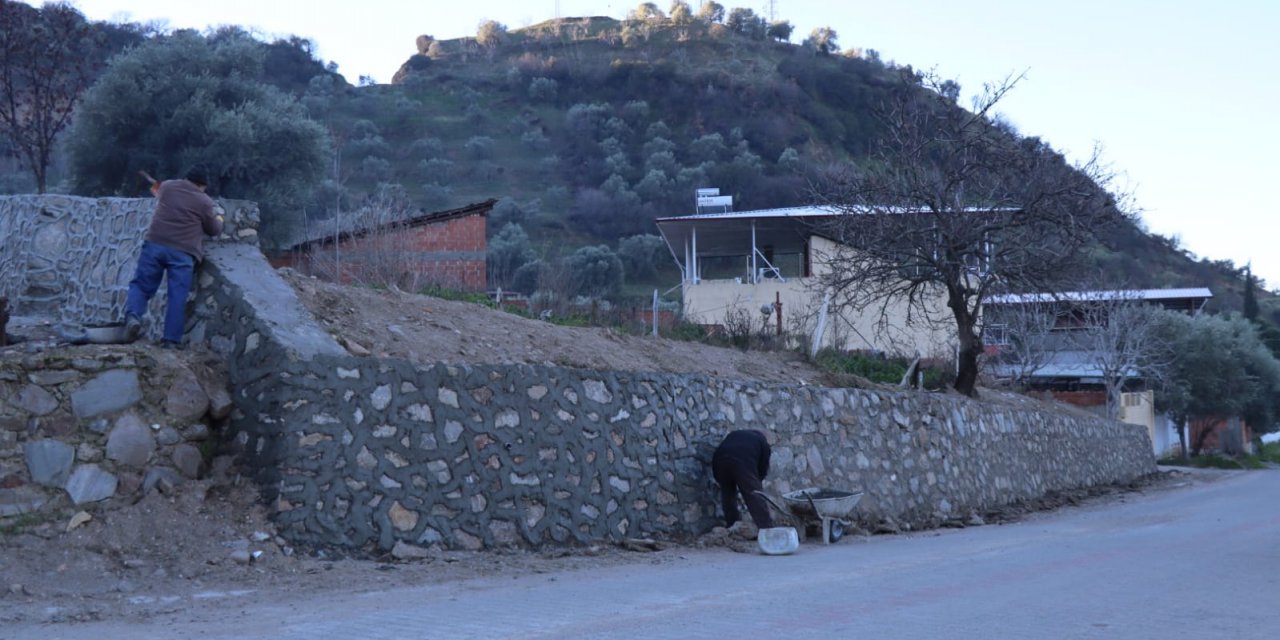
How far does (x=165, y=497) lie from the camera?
381 inches

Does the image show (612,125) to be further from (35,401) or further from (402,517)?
(35,401)

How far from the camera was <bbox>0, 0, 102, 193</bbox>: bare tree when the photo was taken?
20312 mm

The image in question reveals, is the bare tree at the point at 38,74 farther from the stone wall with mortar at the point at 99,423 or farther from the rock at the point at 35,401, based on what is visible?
the rock at the point at 35,401

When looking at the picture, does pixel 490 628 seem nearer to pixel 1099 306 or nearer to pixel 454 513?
pixel 454 513

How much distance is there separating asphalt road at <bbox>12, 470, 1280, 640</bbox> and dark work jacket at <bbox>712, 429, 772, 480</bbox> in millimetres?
1046

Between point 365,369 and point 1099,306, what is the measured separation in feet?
111

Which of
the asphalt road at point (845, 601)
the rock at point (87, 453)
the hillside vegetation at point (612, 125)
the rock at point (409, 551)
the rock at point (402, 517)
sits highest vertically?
the hillside vegetation at point (612, 125)

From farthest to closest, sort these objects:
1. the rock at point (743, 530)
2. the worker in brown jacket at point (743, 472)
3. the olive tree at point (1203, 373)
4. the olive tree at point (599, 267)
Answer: the olive tree at point (599, 267)
the olive tree at point (1203, 373)
the rock at point (743, 530)
the worker in brown jacket at point (743, 472)

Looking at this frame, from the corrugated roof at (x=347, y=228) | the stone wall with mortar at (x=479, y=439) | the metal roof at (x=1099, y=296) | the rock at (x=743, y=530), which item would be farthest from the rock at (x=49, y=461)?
the metal roof at (x=1099, y=296)

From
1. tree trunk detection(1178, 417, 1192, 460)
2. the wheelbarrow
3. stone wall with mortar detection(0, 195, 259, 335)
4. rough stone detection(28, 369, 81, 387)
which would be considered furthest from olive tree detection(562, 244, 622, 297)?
rough stone detection(28, 369, 81, 387)

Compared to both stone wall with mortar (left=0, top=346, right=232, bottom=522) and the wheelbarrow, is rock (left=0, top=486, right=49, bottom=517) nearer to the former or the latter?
stone wall with mortar (left=0, top=346, right=232, bottom=522)

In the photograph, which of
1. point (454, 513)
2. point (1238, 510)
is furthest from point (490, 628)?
point (1238, 510)

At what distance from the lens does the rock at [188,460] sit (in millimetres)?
9930

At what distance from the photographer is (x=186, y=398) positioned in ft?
33.1
